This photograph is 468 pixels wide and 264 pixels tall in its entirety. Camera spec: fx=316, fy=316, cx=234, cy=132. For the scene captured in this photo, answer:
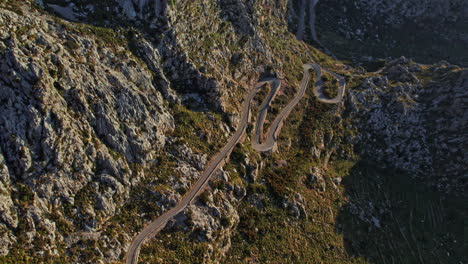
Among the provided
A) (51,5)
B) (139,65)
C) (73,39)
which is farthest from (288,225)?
(51,5)

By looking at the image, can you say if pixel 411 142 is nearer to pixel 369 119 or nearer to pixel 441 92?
pixel 369 119

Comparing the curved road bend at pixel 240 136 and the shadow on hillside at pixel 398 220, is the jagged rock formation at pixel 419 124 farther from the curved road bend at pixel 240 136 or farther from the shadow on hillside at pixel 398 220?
the curved road bend at pixel 240 136

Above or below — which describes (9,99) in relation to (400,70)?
below

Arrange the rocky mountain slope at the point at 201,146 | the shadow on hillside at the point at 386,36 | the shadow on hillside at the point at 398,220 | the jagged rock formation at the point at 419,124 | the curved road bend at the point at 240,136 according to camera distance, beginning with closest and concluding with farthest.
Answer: the rocky mountain slope at the point at 201,146
the curved road bend at the point at 240,136
the shadow on hillside at the point at 398,220
the jagged rock formation at the point at 419,124
the shadow on hillside at the point at 386,36

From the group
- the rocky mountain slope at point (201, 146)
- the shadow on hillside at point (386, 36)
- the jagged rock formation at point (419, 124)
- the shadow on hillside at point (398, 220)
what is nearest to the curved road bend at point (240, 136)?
the rocky mountain slope at point (201, 146)

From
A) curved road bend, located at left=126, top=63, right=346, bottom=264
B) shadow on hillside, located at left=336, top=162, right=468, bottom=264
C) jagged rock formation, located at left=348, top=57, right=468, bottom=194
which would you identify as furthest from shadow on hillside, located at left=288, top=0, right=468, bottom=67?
shadow on hillside, located at left=336, top=162, right=468, bottom=264

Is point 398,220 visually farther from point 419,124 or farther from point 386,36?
point 386,36

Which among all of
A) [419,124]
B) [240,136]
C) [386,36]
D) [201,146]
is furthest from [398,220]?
[386,36]
